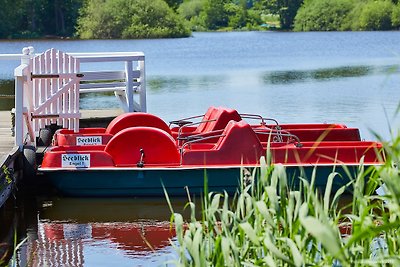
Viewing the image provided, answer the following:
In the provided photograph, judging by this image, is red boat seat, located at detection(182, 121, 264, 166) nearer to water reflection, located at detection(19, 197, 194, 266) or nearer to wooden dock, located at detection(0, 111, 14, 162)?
water reflection, located at detection(19, 197, 194, 266)

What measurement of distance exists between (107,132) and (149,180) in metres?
1.52

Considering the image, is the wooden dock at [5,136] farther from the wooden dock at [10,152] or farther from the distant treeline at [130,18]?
the distant treeline at [130,18]

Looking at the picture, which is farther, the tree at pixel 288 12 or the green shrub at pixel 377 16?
the tree at pixel 288 12

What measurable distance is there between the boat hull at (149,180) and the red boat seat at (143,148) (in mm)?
138

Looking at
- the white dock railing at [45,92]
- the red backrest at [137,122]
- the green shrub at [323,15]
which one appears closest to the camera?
the white dock railing at [45,92]

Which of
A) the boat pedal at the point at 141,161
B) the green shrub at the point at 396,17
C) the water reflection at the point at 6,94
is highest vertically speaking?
the boat pedal at the point at 141,161

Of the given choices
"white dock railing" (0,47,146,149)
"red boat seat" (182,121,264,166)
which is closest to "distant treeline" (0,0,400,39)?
"white dock railing" (0,47,146,149)

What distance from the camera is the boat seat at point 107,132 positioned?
13.0 m

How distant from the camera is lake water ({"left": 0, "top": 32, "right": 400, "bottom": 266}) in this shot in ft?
33.7

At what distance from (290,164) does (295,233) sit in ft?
20.0

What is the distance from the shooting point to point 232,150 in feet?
39.1

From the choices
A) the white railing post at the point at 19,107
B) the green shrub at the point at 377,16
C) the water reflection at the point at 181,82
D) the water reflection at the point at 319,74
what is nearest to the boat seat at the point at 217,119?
the white railing post at the point at 19,107

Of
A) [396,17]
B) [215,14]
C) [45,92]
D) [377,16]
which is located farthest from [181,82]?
[215,14]

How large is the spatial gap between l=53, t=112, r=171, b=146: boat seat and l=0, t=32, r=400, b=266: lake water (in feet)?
2.83
